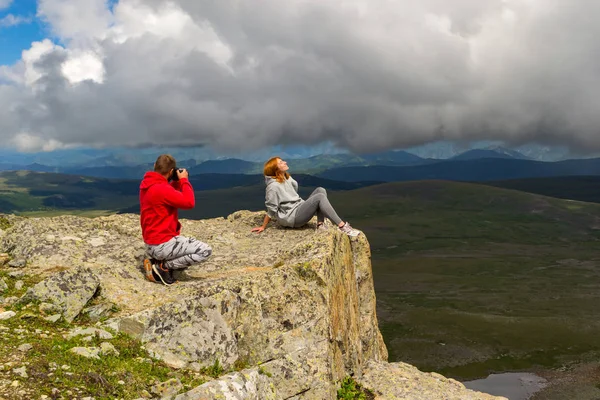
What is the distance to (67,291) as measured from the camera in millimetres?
12180

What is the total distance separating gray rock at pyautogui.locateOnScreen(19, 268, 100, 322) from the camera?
11867 millimetres

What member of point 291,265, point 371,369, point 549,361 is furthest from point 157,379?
point 549,361

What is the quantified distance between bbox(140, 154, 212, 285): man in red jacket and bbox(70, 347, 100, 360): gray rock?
198 inches

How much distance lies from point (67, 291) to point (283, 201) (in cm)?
1173

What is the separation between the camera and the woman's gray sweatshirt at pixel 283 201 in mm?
21750

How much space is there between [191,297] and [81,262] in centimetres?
707

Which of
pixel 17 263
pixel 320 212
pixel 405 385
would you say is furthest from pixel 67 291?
pixel 405 385

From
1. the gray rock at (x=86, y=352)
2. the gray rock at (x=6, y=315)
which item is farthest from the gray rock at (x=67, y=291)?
the gray rock at (x=86, y=352)

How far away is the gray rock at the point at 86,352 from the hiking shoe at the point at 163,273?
198 inches

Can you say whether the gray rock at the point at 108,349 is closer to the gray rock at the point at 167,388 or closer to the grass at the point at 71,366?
the grass at the point at 71,366

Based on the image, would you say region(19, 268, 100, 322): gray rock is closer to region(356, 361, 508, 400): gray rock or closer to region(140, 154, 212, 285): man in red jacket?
region(140, 154, 212, 285): man in red jacket

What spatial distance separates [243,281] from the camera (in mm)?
13781

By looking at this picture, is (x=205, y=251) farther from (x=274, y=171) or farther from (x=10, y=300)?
(x=274, y=171)

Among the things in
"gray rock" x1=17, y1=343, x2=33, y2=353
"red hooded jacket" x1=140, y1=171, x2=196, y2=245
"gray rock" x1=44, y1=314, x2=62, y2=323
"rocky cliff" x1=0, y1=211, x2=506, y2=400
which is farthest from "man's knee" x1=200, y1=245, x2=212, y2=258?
"gray rock" x1=17, y1=343, x2=33, y2=353
